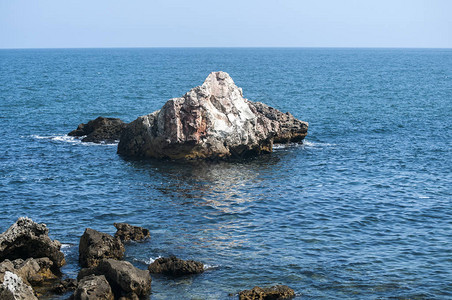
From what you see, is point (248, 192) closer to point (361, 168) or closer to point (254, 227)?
point (254, 227)

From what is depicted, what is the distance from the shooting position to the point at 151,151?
52.2 meters

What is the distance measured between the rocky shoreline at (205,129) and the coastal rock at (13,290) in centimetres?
2850

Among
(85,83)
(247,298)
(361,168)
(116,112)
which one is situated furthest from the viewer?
(85,83)

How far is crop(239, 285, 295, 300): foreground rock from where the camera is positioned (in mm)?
24750

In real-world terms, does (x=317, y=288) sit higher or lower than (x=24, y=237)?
lower

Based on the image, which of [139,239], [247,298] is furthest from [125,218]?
[247,298]

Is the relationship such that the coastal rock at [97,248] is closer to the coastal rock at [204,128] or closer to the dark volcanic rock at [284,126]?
the coastal rock at [204,128]

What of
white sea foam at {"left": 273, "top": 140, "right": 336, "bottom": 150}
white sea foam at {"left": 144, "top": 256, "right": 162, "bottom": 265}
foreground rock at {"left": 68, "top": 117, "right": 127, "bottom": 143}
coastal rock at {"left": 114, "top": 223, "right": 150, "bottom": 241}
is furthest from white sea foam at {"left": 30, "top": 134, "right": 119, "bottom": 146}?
white sea foam at {"left": 144, "top": 256, "right": 162, "bottom": 265}

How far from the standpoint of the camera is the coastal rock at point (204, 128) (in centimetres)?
5053

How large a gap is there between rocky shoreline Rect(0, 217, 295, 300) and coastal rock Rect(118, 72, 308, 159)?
792 inches

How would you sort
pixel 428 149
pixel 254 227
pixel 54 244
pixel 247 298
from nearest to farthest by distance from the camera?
1. pixel 247 298
2. pixel 54 244
3. pixel 254 227
4. pixel 428 149

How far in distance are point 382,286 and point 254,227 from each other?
10.5 m

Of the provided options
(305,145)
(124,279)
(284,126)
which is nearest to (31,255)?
(124,279)

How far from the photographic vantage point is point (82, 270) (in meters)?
26.5
